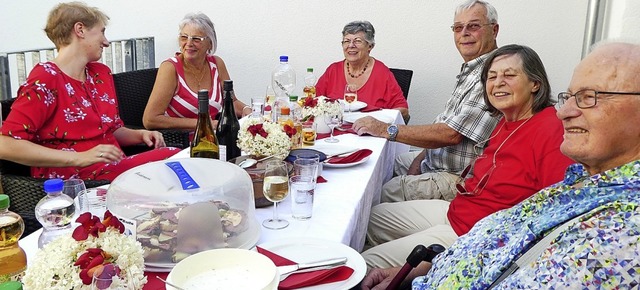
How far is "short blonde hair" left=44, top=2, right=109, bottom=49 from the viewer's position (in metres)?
2.39

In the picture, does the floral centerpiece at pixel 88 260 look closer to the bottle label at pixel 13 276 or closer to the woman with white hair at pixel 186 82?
the bottle label at pixel 13 276

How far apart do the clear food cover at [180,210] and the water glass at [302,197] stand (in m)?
0.22

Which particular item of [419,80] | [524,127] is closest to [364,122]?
[524,127]

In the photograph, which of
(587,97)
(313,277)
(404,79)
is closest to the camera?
(313,277)

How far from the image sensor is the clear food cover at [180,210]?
4.08 ft

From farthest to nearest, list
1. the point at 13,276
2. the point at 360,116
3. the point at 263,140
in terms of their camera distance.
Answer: the point at 360,116 < the point at 263,140 < the point at 13,276

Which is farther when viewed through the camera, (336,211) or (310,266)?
(336,211)

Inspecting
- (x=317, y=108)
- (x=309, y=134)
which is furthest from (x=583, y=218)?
(x=317, y=108)

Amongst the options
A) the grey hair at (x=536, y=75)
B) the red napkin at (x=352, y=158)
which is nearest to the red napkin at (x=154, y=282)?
the red napkin at (x=352, y=158)

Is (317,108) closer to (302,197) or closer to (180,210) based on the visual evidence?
(302,197)

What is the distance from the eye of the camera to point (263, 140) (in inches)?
74.7

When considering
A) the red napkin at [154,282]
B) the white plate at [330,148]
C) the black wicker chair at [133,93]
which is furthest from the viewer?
the black wicker chair at [133,93]

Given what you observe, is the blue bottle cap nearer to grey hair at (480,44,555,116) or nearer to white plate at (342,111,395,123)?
grey hair at (480,44,555,116)

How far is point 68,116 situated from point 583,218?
208 cm
